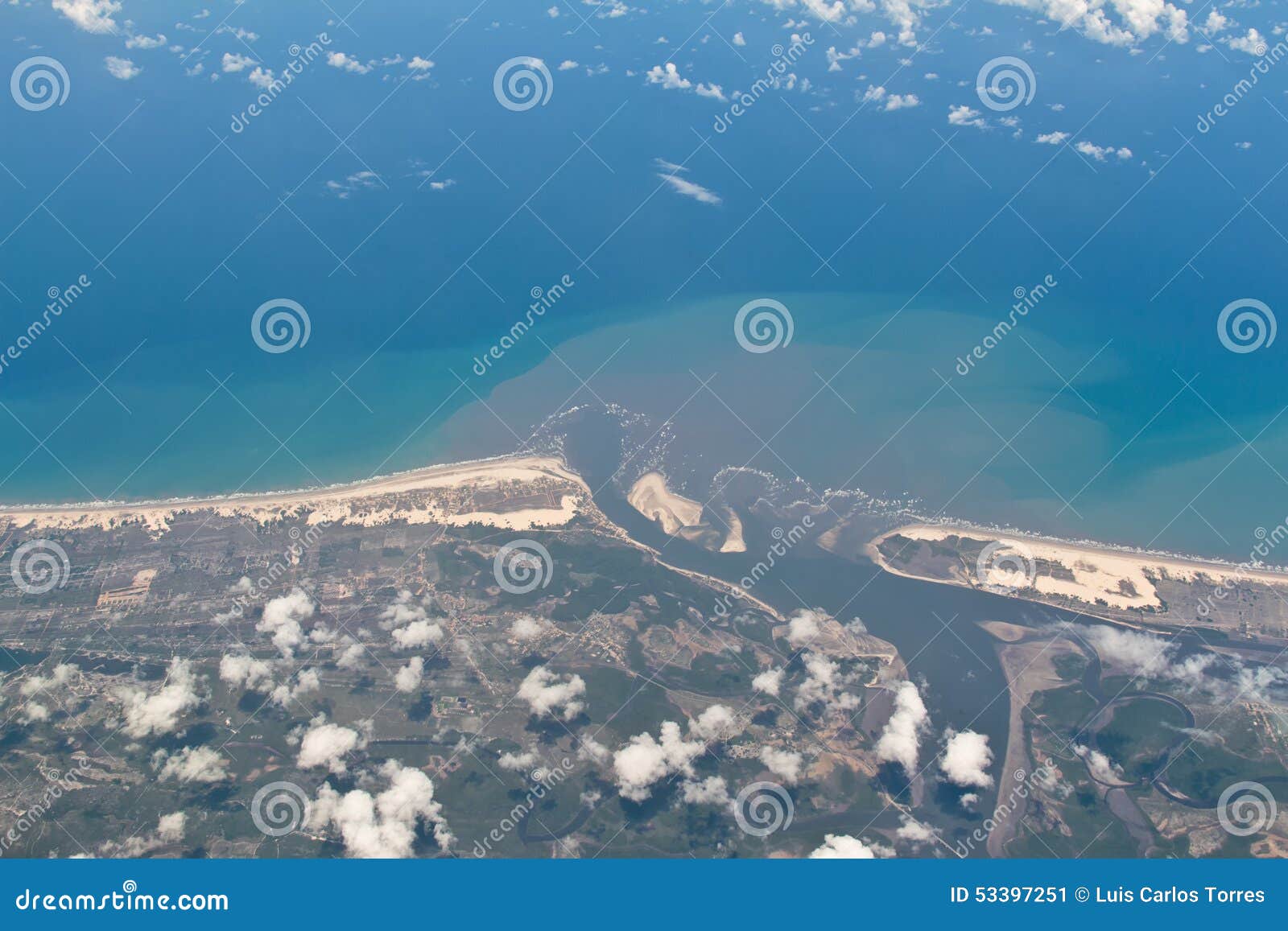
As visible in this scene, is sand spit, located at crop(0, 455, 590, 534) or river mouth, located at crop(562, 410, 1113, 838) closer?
river mouth, located at crop(562, 410, 1113, 838)

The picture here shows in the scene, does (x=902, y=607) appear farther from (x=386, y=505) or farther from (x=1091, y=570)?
(x=386, y=505)

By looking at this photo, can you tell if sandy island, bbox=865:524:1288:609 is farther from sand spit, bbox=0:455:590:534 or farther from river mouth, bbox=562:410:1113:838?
sand spit, bbox=0:455:590:534

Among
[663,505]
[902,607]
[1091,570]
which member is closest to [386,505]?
[663,505]

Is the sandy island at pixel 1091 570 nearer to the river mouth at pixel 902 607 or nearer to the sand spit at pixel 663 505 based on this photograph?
the river mouth at pixel 902 607

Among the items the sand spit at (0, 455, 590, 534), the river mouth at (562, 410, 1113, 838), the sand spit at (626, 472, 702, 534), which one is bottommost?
the river mouth at (562, 410, 1113, 838)

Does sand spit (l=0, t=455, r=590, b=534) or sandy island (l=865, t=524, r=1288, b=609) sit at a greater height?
sand spit (l=0, t=455, r=590, b=534)

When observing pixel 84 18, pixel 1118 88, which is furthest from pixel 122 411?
pixel 1118 88

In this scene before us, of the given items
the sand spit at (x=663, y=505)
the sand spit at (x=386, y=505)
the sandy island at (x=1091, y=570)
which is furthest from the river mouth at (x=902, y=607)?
the sand spit at (x=386, y=505)

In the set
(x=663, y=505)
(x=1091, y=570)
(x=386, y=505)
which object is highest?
(x=386, y=505)

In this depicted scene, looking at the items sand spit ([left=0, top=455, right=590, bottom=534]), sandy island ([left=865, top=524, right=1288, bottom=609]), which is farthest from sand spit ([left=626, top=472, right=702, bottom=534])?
sandy island ([left=865, top=524, right=1288, bottom=609])

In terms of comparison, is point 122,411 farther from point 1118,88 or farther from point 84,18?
point 1118,88
